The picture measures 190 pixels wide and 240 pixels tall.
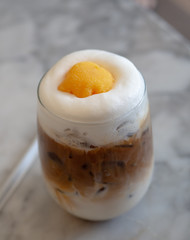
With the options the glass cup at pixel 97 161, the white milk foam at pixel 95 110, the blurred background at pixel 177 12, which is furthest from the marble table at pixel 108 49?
the blurred background at pixel 177 12

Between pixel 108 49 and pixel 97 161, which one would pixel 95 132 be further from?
pixel 108 49

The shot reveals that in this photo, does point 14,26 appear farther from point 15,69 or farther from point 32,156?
point 32,156

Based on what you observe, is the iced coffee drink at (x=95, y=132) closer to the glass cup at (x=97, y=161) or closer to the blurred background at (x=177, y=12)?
the glass cup at (x=97, y=161)

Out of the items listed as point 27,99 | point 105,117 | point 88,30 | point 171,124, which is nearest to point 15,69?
point 27,99

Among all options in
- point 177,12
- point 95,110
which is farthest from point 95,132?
point 177,12

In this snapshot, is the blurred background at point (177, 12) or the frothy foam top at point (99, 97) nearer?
the frothy foam top at point (99, 97)

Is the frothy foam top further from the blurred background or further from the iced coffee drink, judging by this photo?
the blurred background

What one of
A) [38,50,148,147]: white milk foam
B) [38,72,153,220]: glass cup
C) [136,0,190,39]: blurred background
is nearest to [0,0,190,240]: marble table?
[38,72,153,220]: glass cup
